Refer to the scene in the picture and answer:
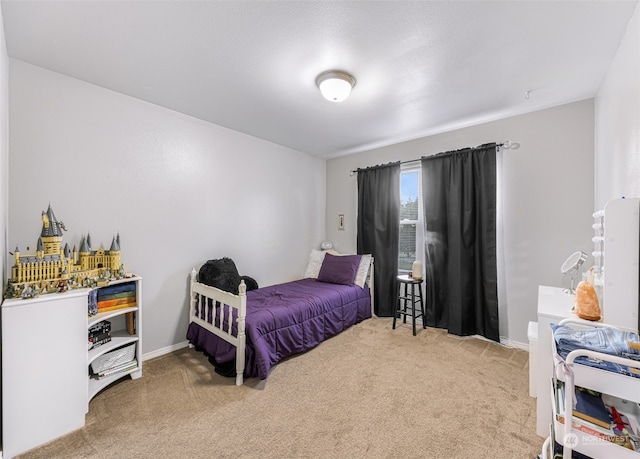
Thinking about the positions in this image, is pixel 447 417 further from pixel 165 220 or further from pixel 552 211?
pixel 165 220

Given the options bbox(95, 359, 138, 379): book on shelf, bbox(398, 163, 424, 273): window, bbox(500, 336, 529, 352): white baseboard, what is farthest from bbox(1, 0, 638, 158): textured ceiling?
bbox(500, 336, 529, 352): white baseboard

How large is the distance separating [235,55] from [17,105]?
1.64m

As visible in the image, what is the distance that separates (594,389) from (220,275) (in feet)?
8.99

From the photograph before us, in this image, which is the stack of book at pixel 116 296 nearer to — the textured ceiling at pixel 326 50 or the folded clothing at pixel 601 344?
the textured ceiling at pixel 326 50

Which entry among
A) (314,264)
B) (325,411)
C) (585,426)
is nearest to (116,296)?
(325,411)

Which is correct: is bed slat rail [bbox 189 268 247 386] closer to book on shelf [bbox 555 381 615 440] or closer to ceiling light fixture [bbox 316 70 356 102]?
ceiling light fixture [bbox 316 70 356 102]

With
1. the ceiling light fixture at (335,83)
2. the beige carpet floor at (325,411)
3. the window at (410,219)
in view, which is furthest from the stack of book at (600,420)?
the window at (410,219)

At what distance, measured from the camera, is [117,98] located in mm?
2377

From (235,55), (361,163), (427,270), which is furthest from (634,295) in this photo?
(361,163)

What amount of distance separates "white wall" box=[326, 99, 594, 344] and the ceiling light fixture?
187 cm

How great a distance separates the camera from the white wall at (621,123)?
145 centimetres

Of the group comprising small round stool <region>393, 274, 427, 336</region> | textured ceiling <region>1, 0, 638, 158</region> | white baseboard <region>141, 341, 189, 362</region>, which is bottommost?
white baseboard <region>141, 341, 189, 362</region>

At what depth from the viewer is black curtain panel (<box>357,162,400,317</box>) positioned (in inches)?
146

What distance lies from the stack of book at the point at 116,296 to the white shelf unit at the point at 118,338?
1.6 inches
